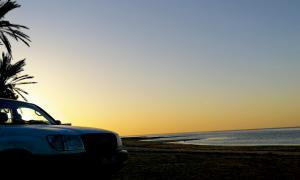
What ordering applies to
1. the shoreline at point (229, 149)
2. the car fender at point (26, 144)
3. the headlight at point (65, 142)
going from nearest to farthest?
the car fender at point (26, 144), the headlight at point (65, 142), the shoreline at point (229, 149)

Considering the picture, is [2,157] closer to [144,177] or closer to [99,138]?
[99,138]

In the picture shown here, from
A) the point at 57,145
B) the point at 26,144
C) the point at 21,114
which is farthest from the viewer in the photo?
the point at 21,114

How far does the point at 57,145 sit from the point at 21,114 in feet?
5.36

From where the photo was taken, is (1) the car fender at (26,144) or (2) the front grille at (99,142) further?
(2) the front grille at (99,142)

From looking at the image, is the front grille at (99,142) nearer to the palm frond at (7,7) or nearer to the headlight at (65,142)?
the headlight at (65,142)

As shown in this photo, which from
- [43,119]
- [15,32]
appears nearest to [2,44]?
[15,32]

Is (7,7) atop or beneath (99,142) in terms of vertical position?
atop

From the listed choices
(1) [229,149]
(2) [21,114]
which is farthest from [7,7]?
(1) [229,149]

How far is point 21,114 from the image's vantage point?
484 cm

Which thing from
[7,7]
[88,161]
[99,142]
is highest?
[7,7]

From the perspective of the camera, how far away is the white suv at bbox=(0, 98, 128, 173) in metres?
3.51

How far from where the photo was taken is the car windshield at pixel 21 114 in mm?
4262

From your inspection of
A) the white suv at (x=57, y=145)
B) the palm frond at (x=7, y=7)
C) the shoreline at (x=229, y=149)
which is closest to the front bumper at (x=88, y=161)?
the white suv at (x=57, y=145)

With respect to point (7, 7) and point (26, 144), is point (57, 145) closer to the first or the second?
point (26, 144)
